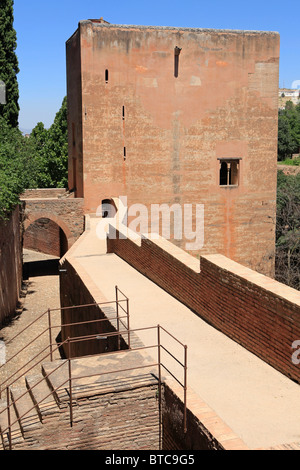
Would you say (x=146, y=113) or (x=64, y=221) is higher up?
(x=146, y=113)

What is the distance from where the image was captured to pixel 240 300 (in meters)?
7.30

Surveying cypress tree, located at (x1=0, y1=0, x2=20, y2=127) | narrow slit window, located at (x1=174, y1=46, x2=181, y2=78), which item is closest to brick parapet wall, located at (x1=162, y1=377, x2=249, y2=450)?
narrow slit window, located at (x1=174, y1=46, x2=181, y2=78)

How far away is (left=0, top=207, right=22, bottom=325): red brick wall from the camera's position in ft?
49.8

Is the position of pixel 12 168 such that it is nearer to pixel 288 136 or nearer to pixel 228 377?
pixel 228 377

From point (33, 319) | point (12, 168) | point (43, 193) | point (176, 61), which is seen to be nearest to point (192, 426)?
point (12, 168)

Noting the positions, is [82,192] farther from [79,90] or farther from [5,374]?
[5,374]

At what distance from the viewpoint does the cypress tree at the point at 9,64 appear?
→ 21.6 m

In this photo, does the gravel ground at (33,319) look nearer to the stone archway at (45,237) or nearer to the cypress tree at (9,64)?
the stone archway at (45,237)

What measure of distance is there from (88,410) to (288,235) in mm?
20010

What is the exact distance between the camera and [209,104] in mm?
21406

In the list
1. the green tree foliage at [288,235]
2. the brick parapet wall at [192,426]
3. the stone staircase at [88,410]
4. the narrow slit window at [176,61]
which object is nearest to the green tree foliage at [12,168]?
the narrow slit window at [176,61]
